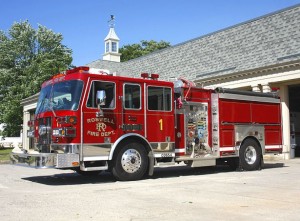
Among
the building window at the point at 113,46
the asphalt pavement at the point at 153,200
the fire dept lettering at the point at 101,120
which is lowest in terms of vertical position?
the asphalt pavement at the point at 153,200

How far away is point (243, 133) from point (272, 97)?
6.76 feet

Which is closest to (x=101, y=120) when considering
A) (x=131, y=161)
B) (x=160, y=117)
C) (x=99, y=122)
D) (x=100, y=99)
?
(x=99, y=122)

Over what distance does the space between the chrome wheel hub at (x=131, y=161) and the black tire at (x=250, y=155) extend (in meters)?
4.17

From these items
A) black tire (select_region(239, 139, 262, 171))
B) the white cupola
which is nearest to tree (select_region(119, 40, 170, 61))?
the white cupola

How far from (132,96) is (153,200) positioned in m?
3.98

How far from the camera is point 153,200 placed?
7.96 m

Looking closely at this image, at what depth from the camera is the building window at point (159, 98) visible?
11695 mm

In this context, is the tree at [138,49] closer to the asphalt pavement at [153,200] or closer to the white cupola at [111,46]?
the white cupola at [111,46]

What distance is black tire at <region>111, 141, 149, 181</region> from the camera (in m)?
10.9

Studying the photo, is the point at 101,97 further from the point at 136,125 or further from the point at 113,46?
the point at 113,46

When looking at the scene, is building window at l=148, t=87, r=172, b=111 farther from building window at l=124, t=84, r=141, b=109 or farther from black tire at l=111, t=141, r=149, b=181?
black tire at l=111, t=141, r=149, b=181

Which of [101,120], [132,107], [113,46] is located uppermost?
[113,46]

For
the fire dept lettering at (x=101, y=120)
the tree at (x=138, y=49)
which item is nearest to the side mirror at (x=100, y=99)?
the fire dept lettering at (x=101, y=120)

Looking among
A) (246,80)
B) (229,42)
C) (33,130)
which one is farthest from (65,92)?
(229,42)
